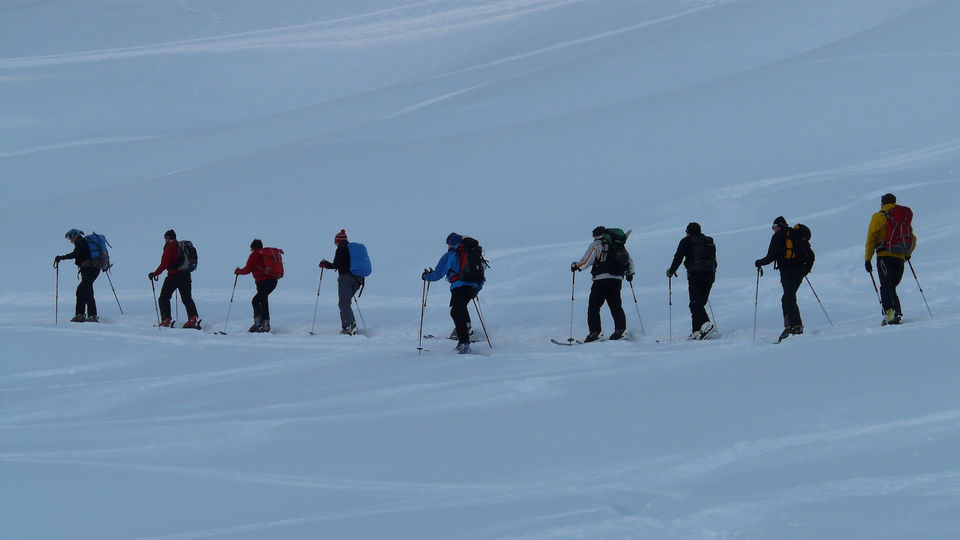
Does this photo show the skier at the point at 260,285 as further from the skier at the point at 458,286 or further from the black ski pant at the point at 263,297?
the skier at the point at 458,286

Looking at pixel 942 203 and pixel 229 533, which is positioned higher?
pixel 942 203

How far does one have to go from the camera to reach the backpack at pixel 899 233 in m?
10.5

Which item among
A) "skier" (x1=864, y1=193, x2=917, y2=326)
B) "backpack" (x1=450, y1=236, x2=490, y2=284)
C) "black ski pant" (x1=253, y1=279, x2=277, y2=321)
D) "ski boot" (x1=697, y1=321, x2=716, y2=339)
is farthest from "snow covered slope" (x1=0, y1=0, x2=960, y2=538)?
"backpack" (x1=450, y1=236, x2=490, y2=284)

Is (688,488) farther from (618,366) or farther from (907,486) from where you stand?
(618,366)

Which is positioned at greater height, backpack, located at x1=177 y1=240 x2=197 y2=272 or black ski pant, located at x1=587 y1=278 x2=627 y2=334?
backpack, located at x1=177 y1=240 x2=197 y2=272

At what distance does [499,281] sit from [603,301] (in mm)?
3568

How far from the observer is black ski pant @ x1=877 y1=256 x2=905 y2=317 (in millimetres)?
10477

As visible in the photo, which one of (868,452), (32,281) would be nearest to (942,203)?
(868,452)

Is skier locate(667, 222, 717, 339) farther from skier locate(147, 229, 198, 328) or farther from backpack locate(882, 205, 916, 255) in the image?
skier locate(147, 229, 198, 328)

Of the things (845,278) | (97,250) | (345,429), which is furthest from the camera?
(97,250)

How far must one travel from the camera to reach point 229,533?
6512mm

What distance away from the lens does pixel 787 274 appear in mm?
10984

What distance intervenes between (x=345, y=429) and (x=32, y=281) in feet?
36.2

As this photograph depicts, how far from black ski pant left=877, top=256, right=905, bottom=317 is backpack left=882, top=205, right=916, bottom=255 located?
0.12 m
